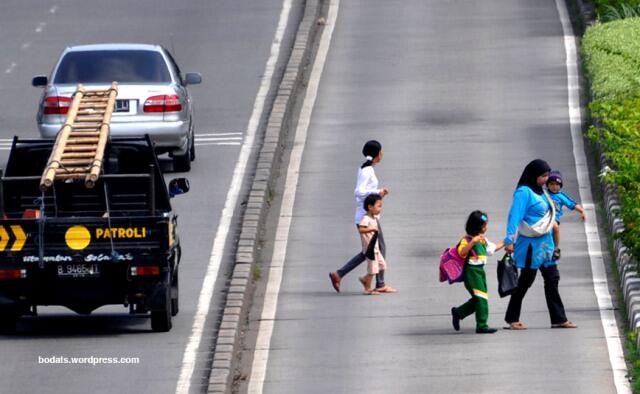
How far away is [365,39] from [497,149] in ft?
31.2

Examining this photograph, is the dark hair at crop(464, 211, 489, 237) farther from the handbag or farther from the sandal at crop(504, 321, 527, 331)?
the sandal at crop(504, 321, 527, 331)

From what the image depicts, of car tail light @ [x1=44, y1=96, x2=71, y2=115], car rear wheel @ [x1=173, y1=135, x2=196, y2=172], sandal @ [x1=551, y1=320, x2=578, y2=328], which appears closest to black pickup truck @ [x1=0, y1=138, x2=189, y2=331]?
sandal @ [x1=551, y1=320, x2=578, y2=328]

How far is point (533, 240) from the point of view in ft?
55.8

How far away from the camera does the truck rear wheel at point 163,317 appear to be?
667 inches

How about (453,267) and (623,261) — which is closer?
(453,267)

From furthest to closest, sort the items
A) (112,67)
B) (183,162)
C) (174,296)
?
1. (112,67)
2. (183,162)
3. (174,296)

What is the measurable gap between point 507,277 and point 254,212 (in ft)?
18.3

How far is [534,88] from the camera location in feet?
99.9

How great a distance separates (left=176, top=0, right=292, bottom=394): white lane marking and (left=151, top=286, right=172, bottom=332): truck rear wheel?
266 mm

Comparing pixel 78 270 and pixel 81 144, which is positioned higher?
pixel 81 144

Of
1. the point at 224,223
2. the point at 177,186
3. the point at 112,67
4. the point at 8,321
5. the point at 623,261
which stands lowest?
the point at 224,223

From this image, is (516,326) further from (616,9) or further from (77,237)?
(616,9)

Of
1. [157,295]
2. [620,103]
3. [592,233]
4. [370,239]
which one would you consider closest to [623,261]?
[370,239]

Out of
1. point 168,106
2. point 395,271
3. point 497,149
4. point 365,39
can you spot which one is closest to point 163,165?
point 168,106
